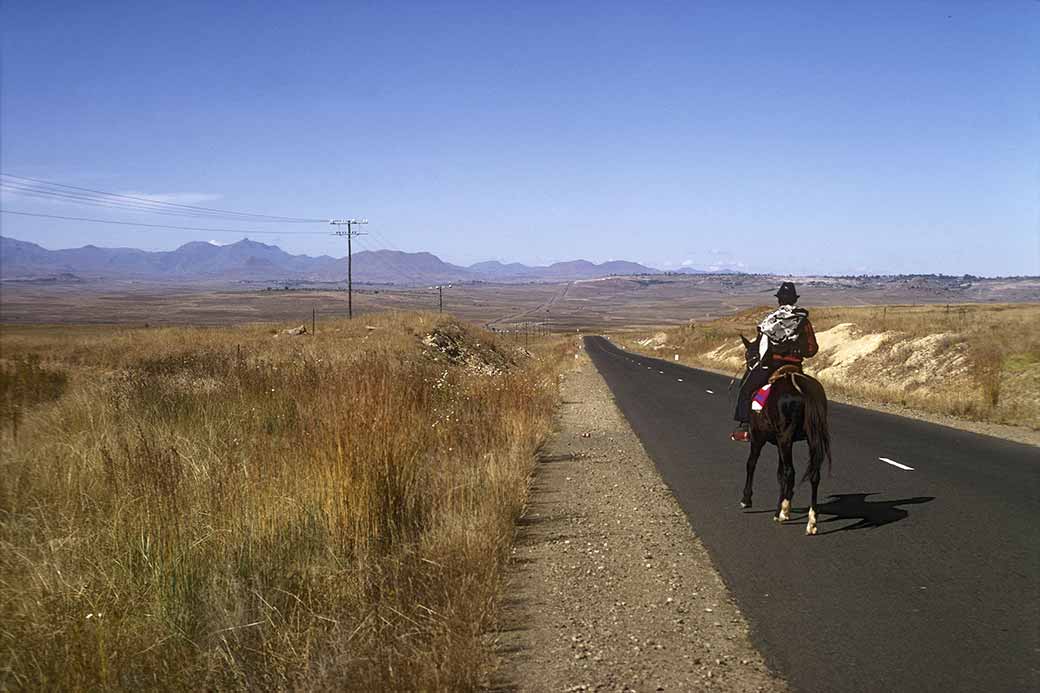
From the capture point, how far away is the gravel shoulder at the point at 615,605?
494 centimetres

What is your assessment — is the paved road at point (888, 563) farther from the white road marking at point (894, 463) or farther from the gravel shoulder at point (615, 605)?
the gravel shoulder at point (615, 605)

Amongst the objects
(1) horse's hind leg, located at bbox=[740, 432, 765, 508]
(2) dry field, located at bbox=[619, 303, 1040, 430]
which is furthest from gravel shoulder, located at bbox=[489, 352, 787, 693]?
(2) dry field, located at bbox=[619, 303, 1040, 430]

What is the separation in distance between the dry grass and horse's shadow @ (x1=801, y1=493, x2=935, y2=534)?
139 inches

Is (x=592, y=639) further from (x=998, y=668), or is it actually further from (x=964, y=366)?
(x=964, y=366)

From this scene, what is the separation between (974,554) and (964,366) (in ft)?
79.4

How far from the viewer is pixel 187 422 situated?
10.7 meters

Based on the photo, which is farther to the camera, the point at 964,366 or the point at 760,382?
the point at 964,366

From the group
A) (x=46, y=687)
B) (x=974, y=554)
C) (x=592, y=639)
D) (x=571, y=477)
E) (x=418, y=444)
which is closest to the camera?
(x=46, y=687)

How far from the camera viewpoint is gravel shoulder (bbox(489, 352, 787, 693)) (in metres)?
4.94

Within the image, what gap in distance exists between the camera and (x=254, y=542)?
6301mm

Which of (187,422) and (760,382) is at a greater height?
(760,382)

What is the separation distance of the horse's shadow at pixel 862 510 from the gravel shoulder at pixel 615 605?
1684 mm

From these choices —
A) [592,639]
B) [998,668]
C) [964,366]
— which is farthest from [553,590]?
[964,366]

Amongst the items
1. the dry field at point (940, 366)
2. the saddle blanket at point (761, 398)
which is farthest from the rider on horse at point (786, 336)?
the dry field at point (940, 366)
